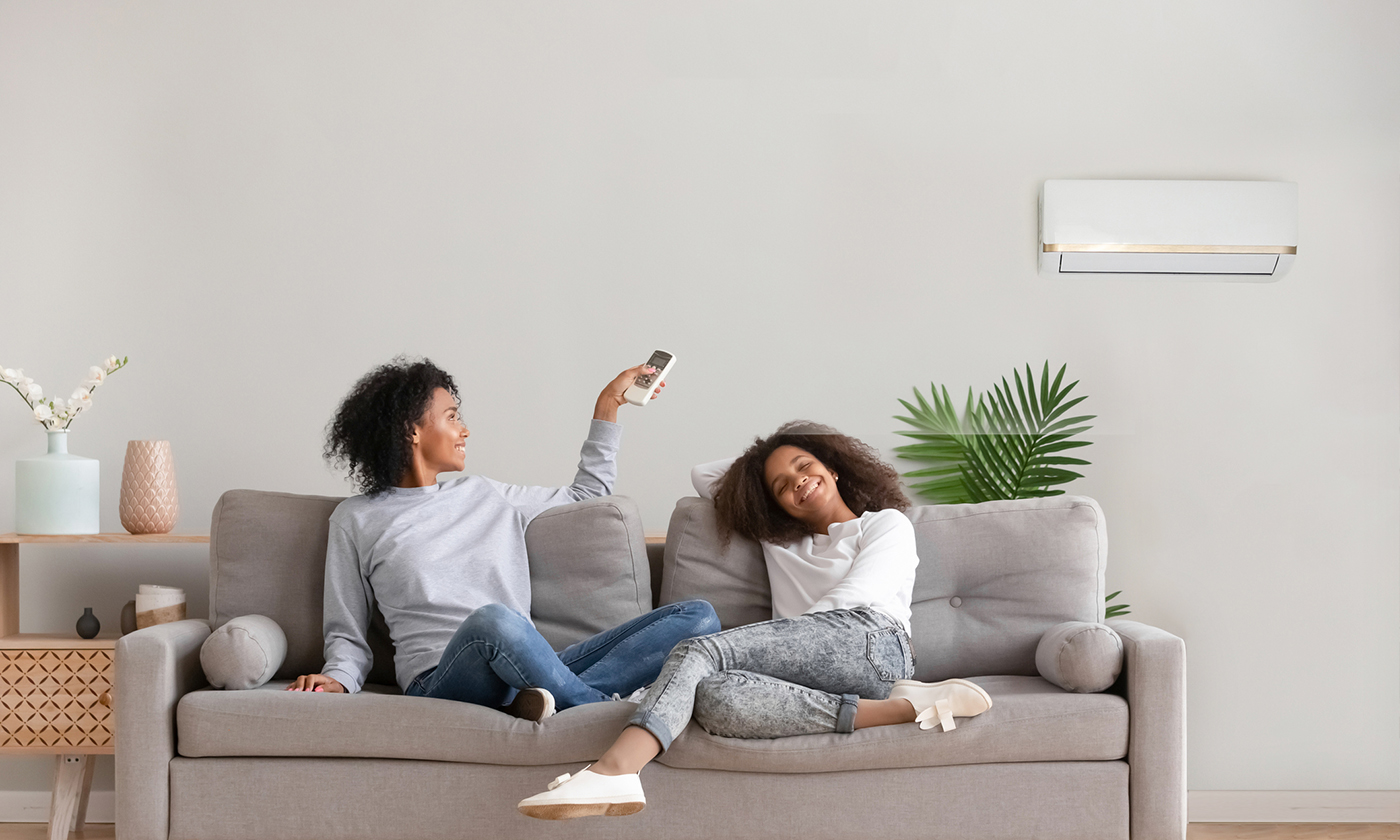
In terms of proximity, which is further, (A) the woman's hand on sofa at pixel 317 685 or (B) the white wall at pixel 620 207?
(B) the white wall at pixel 620 207

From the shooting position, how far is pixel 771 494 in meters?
2.50

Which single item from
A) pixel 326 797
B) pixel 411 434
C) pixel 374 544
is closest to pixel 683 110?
pixel 411 434

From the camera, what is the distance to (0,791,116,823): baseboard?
2.92 metres

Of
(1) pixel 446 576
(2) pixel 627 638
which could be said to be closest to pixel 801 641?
(2) pixel 627 638

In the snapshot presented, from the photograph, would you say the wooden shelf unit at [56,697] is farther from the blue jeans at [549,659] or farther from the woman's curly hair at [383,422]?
the blue jeans at [549,659]

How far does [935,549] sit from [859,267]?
0.97m

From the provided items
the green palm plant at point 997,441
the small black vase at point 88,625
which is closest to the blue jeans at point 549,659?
the green palm plant at point 997,441

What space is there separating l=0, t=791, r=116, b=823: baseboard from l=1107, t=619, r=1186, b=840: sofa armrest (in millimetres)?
2614

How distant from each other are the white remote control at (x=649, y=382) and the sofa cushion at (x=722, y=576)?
1.19 ft

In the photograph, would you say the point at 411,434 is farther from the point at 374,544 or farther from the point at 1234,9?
the point at 1234,9

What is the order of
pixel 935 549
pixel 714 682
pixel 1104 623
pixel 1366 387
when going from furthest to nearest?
1. pixel 1366 387
2. pixel 935 549
3. pixel 1104 623
4. pixel 714 682

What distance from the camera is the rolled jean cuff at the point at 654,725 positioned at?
1805mm

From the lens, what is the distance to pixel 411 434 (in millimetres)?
2414

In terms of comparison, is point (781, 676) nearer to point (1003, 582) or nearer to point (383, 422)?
point (1003, 582)
